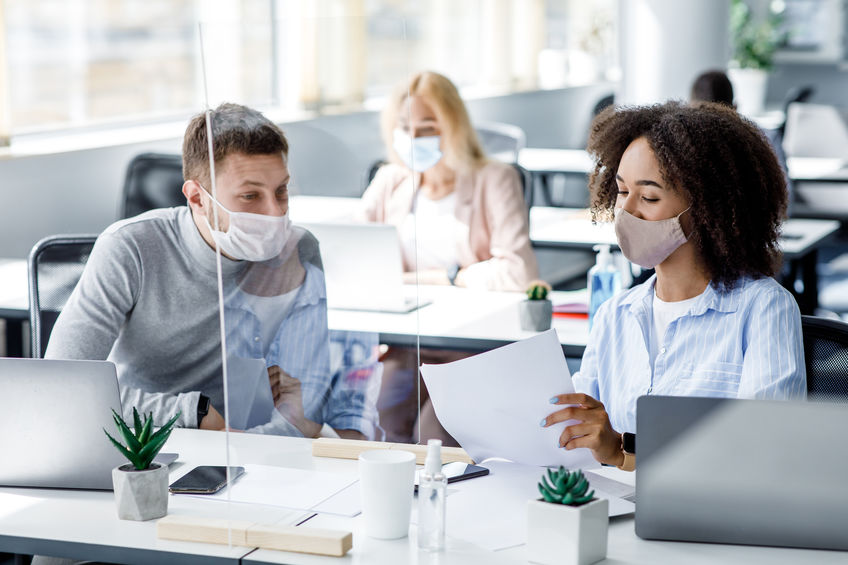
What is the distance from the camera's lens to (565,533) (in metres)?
1.37

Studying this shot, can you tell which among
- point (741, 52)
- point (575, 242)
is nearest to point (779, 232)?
point (575, 242)

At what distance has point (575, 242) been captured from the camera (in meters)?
3.93

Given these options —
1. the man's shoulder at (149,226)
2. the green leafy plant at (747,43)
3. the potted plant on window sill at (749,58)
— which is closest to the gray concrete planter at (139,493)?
the man's shoulder at (149,226)

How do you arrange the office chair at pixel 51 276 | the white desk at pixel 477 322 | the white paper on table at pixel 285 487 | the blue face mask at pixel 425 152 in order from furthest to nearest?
the blue face mask at pixel 425 152, the white desk at pixel 477 322, the office chair at pixel 51 276, the white paper on table at pixel 285 487

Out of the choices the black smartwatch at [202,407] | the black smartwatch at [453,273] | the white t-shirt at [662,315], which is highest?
the white t-shirt at [662,315]

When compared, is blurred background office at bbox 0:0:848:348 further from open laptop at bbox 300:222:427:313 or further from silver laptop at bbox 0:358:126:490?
silver laptop at bbox 0:358:126:490

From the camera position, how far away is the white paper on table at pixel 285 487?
1.62 m

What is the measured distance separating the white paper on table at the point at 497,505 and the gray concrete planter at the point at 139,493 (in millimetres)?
405

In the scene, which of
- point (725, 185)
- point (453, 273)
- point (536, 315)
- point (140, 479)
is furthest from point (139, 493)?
point (453, 273)

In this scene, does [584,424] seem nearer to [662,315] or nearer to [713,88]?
[662,315]

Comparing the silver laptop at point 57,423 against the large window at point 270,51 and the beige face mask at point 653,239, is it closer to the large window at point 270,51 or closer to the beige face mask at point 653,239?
the large window at point 270,51

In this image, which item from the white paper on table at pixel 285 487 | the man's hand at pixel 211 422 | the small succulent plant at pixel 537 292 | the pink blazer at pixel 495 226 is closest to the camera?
the white paper on table at pixel 285 487

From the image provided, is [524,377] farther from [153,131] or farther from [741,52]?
[741,52]

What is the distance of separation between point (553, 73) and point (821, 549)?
6.91m
